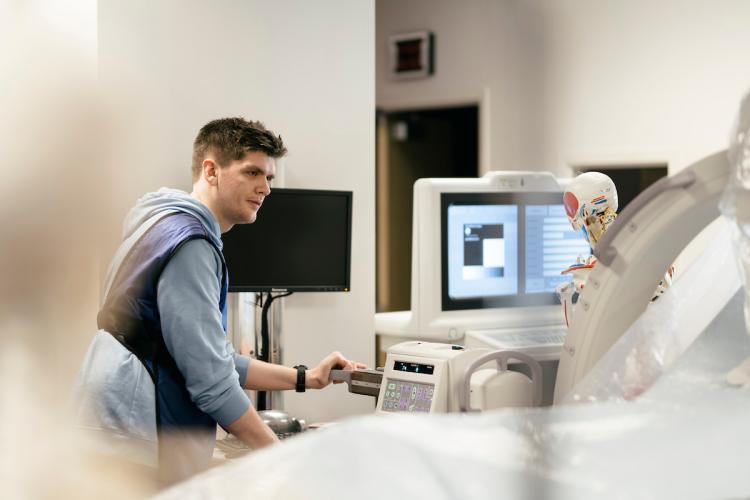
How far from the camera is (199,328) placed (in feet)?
5.45

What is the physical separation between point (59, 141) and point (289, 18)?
9.74 ft

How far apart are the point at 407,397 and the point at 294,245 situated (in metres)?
1.37

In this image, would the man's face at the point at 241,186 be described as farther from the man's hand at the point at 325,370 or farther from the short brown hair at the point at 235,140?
the man's hand at the point at 325,370

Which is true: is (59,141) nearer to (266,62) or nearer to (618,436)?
(618,436)

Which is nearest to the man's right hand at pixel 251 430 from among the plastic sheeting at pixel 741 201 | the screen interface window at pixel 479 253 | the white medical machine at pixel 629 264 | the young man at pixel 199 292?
the young man at pixel 199 292

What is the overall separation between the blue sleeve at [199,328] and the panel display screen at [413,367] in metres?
0.34

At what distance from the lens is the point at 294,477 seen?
70 centimetres

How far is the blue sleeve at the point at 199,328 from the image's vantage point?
64.4 inches

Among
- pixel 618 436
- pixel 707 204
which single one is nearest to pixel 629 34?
pixel 618 436

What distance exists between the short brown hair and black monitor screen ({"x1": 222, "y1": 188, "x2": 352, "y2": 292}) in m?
0.87

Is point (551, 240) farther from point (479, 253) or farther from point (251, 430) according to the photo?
point (251, 430)

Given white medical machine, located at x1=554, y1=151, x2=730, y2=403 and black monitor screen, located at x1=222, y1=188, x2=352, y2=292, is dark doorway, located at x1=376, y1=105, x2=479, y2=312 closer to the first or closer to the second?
black monitor screen, located at x1=222, y1=188, x2=352, y2=292

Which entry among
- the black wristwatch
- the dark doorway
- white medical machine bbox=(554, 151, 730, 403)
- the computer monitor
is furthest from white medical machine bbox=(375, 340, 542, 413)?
the dark doorway

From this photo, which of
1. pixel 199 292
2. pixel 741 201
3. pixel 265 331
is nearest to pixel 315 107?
pixel 265 331
